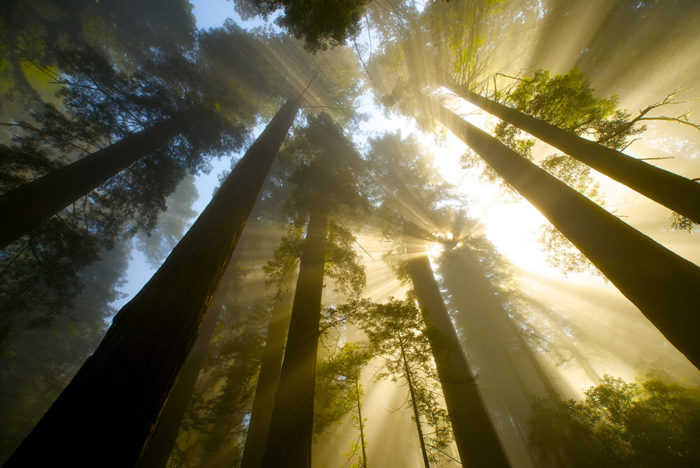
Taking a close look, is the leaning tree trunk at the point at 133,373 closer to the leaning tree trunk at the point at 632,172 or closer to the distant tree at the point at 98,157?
the leaning tree trunk at the point at 632,172

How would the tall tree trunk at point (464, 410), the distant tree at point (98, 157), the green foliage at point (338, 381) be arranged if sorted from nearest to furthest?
the tall tree trunk at point (464, 410), the distant tree at point (98, 157), the green foliage at point (338, 381)

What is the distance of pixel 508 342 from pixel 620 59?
Answer: 15722mm

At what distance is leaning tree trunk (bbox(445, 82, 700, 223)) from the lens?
2773mm

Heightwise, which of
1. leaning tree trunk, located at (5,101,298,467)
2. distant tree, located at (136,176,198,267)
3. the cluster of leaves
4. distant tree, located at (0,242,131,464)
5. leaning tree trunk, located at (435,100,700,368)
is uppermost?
distant tree, located at (136,176,198,267)

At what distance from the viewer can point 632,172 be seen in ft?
10.8

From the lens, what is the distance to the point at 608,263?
9.57 feet

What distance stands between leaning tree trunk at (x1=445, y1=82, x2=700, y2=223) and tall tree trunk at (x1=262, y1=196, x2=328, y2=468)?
550cm

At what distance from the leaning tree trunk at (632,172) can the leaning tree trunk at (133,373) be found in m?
5.08

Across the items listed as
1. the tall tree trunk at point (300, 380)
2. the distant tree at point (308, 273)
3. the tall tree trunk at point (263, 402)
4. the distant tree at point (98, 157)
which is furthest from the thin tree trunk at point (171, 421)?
the distant tree at point (98, 157)

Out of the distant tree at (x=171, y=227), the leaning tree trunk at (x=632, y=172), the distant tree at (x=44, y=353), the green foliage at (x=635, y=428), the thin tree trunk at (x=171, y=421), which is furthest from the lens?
the distant tree at (x=171, y=227)

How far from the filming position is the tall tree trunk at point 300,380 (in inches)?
153

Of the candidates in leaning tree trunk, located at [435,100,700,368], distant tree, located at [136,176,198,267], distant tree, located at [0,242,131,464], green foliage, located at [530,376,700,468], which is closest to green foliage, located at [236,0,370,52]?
leaning tree trunk, located at [435,100,700,368]

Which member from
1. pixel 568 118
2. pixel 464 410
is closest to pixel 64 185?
pixel 464 410

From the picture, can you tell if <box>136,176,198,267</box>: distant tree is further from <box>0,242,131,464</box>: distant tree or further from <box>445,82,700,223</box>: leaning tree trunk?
<box>445,82,700,223</box>: leaning tree trunk
